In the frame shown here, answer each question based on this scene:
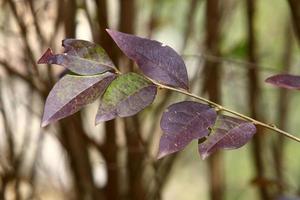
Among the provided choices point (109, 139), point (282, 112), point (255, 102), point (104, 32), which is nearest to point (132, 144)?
point (109, 139)

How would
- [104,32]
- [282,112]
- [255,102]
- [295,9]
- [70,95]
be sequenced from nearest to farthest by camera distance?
[70,95]
[295,9]
[104,32]
[255,102]
[282,112]

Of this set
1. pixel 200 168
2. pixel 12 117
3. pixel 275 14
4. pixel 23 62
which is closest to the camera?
pixel 23 62

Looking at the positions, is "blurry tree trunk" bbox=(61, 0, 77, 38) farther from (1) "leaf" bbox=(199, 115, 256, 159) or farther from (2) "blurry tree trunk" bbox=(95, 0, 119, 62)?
(1) "leaf" bbox=(199, 115, 256, 159)

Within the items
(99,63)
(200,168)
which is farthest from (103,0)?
(200,168)

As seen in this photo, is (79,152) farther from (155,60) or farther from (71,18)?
(155,60)

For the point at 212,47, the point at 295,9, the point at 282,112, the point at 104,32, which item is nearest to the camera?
the point at 295,9

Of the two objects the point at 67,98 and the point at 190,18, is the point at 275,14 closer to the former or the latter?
the point at 190,18

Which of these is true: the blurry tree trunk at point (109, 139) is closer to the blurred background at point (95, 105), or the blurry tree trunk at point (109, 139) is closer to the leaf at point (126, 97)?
the blurred background at point (95, 105)
